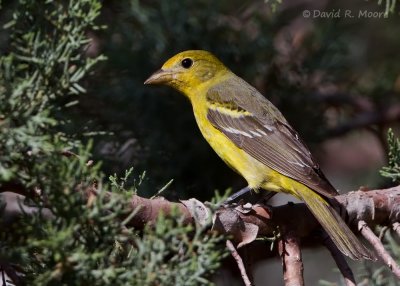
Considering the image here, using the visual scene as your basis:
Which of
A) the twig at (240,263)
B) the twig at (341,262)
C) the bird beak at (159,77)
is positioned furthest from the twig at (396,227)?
the bird beak at (159,77)

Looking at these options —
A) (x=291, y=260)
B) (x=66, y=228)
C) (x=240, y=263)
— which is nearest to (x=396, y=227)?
(x=291, y=260)

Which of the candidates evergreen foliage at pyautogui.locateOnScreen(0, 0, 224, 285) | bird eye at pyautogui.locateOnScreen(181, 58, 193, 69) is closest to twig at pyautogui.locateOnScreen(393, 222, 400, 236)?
evergreen foliage at pyautogui.locateOnScreen(0, 0, 224, 285)

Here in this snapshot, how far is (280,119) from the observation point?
15.7ft

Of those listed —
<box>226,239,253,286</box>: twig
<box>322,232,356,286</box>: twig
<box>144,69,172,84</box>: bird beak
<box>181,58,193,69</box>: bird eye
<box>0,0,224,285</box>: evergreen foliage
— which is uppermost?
<box>181,58,193,69</box>: bird eye

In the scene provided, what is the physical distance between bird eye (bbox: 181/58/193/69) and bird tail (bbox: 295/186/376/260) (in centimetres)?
179

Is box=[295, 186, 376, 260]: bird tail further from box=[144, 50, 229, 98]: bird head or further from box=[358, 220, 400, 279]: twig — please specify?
box=[144, 50, 229, 98]: bird head

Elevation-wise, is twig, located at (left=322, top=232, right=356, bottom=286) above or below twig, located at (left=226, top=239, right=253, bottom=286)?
below

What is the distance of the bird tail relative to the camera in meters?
3.46

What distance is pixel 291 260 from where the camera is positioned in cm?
322

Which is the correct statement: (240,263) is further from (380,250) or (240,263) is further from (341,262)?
(380,250)

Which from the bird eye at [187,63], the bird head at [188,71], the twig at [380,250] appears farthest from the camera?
the bird eye at [187,63]

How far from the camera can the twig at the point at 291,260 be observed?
316 cm

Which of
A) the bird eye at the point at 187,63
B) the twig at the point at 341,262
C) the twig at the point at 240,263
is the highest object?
the bird eye at the point at 187,63

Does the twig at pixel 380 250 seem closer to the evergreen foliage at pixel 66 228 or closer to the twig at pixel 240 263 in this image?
the twig at pixel 240 263
